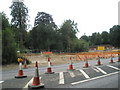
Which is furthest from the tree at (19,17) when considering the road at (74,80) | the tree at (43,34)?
the road at (74,80)

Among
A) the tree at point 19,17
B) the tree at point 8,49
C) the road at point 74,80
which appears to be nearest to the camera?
the road at point 74,80

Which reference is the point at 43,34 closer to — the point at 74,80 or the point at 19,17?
the point at 19,17

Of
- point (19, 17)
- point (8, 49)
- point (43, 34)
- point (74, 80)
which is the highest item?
point (19, 17)

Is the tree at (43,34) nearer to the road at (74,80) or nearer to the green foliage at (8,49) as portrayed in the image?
the green foliage at (8,49)

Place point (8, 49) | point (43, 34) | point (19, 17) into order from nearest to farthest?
point (8, 49)
point (19, 17)
point (43, 34)

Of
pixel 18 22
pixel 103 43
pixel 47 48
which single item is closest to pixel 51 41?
pixel 47 48

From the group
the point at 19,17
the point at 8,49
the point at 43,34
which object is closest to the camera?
the point at 8,49

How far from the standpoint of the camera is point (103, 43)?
5571 inches

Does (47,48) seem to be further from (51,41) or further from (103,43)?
(103,43)

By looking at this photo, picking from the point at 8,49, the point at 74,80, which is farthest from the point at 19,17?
the point at 74,80

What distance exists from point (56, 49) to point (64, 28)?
11.3m

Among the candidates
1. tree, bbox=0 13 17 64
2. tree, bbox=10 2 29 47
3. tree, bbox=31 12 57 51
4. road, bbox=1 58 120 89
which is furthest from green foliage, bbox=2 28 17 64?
tree, bbox=31 12 57 51

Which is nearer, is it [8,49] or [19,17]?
[8,49]

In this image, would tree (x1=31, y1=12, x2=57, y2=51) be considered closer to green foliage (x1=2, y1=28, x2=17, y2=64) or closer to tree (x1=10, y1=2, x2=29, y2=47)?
tree (x1=10, y1=2, x2=29, y2=47)
